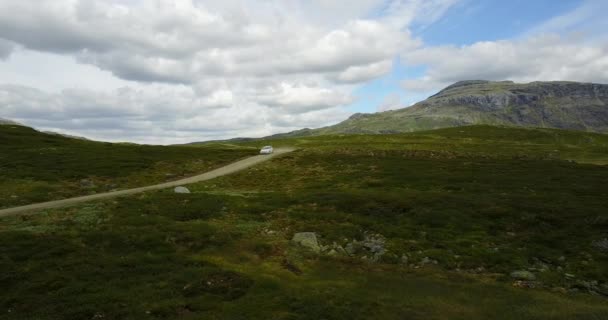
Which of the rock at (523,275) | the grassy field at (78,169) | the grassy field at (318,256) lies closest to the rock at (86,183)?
the grassy field at (78,169)

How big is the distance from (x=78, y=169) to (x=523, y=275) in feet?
171

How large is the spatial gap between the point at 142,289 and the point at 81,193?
28.2 metres

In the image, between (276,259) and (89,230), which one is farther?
(89,230)

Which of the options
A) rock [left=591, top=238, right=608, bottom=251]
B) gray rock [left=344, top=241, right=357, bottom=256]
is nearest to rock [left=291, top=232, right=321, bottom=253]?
gray rock [left=344, top=241, right=357, bottom=256]

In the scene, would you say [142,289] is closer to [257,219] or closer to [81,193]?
[257,219]

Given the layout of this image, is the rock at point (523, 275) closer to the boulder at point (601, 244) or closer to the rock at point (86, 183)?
the boulder at point (601, 244)

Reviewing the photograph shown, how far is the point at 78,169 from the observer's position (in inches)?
2064

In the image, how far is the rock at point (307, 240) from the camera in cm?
2520

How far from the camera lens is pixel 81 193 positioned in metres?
41.0

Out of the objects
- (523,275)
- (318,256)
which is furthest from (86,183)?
(523,275)

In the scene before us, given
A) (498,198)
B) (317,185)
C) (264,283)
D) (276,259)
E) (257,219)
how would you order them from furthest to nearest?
(317,185) → (498,198) → (257,219) → (276,259) → (264,283)

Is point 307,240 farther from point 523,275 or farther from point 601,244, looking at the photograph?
point 601,244

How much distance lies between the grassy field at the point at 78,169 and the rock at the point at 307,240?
84.1 ft

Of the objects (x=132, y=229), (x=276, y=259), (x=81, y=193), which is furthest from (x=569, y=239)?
(x=81, y=193)
